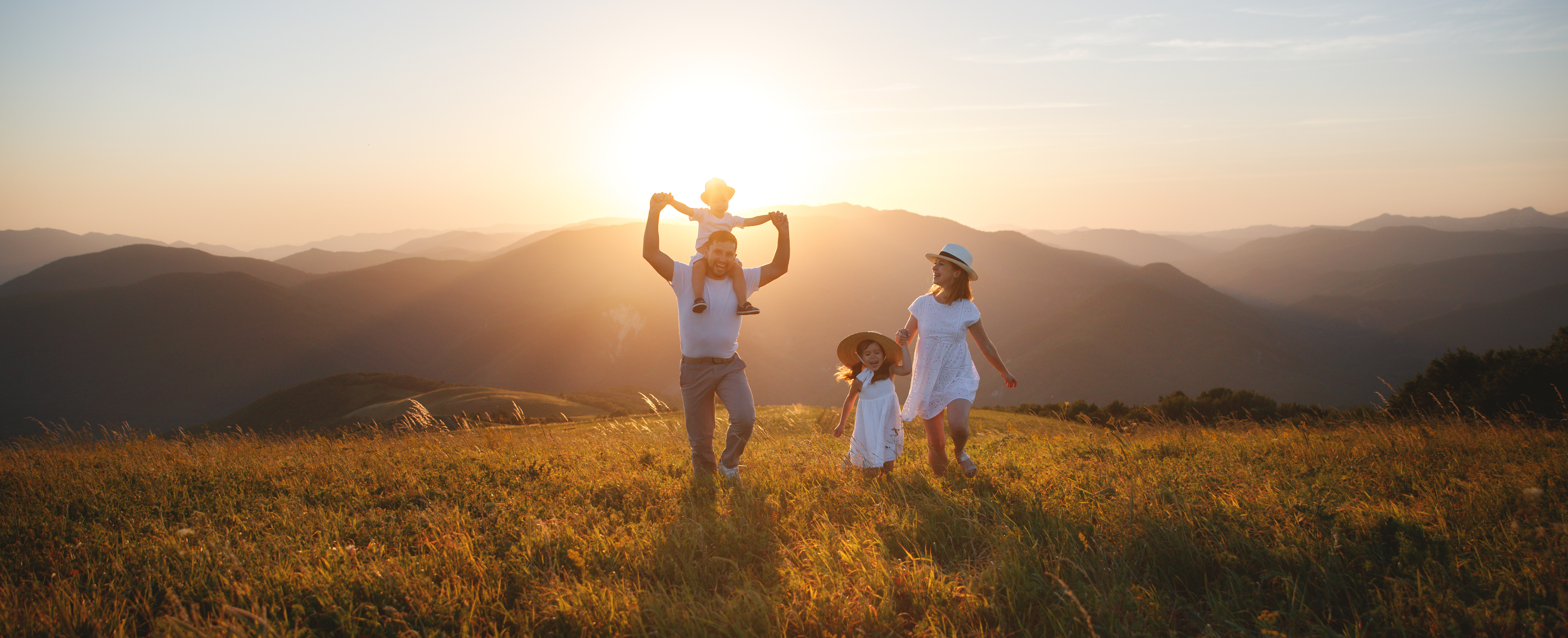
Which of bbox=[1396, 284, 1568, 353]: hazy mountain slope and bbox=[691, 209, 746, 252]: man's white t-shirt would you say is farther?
bbox=[1396, 284, 1568, 353]: hazy mountain slope

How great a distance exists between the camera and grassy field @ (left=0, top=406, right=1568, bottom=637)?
2707 mm

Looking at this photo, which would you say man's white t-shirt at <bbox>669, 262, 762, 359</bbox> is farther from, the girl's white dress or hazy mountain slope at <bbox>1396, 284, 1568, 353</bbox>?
hazy mountain slope at <bbox>1396, 284, 1568, 353</bbox>

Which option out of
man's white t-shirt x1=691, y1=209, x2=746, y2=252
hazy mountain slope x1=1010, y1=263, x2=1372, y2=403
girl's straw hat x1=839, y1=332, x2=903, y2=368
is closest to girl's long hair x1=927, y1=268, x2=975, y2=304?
girl's straw hat x1=839, y1=332, x2=903, y2=368

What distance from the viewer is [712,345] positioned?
5.38m

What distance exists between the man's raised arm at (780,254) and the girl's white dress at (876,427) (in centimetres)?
118

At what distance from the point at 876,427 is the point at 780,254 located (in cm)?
171

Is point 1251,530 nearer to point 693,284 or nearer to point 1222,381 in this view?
point 693,284

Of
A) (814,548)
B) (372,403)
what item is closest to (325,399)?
(372,403)

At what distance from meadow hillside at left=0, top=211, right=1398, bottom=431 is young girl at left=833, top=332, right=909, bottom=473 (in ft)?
281

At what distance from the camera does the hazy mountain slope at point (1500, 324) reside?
368 feet

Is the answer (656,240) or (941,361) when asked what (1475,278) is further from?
(656,240)

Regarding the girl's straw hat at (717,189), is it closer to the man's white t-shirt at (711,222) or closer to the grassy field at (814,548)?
the man's white t-shirt at (711,222)

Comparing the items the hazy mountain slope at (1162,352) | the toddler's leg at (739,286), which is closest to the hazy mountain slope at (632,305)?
the hazy mountain slope at (1162,352)

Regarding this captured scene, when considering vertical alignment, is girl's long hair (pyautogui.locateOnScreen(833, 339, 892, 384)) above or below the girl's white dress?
above
